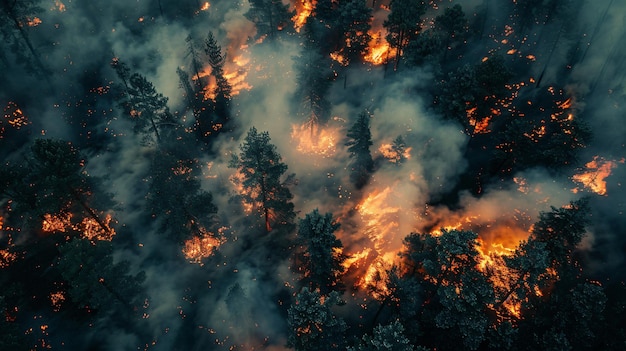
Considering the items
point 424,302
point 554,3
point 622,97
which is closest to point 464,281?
point 424,302

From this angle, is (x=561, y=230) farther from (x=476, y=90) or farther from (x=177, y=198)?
(x=177, y=198)

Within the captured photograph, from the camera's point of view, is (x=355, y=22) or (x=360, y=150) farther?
(x=355, y=22)

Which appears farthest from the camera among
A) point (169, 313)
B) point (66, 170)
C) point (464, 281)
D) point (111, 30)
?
point (111, 30)

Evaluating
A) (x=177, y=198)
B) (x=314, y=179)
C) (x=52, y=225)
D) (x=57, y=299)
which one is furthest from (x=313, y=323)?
(x=52, y=225)

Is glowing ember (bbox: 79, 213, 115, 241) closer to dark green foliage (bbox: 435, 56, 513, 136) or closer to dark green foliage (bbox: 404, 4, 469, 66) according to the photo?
dark green foliage (bbox: 435, 56, 513, 136)

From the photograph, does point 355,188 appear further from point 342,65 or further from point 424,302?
point 342,65

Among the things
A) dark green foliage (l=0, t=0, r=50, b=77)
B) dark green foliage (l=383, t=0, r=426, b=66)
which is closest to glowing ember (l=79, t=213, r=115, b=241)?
dark green foliage (l=0, t=0, r=50, b=77)
